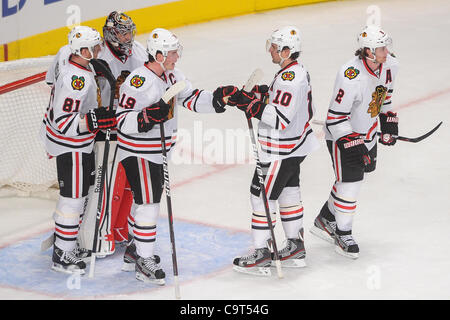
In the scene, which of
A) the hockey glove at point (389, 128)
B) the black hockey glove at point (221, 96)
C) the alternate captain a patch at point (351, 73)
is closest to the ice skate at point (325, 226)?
the hockey glove at point (389, 128)

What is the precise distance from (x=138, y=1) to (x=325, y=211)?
4.59 m

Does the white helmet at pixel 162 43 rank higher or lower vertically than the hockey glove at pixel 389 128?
higher

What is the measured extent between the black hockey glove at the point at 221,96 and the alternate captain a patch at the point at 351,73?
61 centimetres

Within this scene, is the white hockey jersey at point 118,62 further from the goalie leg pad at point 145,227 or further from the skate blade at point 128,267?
the skate blade at point 128,267

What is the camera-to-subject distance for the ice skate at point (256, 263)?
5586 mm

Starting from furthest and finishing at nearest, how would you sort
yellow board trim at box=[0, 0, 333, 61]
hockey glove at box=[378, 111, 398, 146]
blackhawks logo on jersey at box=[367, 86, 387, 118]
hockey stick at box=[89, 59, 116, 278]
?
yellow board trim at box=[0, 0, 333, 61] → hockey glove at box=[378, 111, 398, 146] → blackhawks logo on jersey at box=[367, 86, 387, 118] → hockey stick at box=[89, 59, 116, 278]

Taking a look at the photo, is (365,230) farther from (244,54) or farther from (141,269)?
(244,54)

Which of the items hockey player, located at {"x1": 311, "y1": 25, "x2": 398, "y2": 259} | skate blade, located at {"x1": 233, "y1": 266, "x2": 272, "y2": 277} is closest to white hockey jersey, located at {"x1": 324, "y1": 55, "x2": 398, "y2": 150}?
hockey player, located at {"x1": 311, "y1": 25, "x2": 398, "y2": 259}

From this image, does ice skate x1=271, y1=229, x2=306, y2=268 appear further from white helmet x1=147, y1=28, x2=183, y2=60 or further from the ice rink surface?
white helmet x1=147, y1=28, x2=183, y2=60

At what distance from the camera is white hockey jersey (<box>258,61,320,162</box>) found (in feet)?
17.4

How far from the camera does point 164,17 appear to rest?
1034 centimetres

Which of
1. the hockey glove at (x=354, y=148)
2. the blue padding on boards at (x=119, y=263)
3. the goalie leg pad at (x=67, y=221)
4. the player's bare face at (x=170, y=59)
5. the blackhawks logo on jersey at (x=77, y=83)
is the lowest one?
the blue padding on boards at (x=119, y=263)

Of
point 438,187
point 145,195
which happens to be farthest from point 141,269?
point 438,187

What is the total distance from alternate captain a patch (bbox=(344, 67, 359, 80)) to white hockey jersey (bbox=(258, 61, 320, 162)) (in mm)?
240
